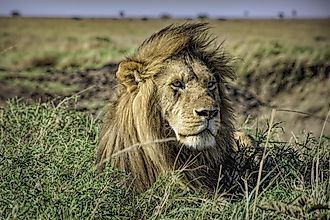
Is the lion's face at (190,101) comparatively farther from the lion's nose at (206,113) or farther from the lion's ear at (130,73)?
the lion's ear at (130,73)

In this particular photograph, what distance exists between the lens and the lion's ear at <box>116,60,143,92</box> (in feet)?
17.9

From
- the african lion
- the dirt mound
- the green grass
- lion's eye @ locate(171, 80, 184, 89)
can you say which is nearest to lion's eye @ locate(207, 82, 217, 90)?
the african lion

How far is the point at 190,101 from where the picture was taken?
207 inches

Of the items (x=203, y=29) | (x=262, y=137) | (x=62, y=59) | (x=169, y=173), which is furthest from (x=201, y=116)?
(x=62, y=59)

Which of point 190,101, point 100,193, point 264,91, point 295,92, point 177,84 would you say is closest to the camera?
point 100,193

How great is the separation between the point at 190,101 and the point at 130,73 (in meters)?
0.43

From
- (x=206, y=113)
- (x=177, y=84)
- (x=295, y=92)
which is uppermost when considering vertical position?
(x=177, y=84)

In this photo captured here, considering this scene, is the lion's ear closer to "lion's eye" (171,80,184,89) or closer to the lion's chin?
"lion's eye" (171,80,184,89)

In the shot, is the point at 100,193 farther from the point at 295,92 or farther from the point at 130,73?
the point at 295,92

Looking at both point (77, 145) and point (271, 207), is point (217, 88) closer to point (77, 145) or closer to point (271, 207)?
point (77, 145)

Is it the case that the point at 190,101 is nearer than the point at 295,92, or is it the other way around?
the point at 190,101

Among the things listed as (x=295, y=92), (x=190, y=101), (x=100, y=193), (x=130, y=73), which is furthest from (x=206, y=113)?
(x=295, y=92)

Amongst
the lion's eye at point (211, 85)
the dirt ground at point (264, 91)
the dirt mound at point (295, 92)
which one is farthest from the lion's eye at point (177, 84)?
the dirt mound at point (295, 92)

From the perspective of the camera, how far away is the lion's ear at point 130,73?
5441 mm
